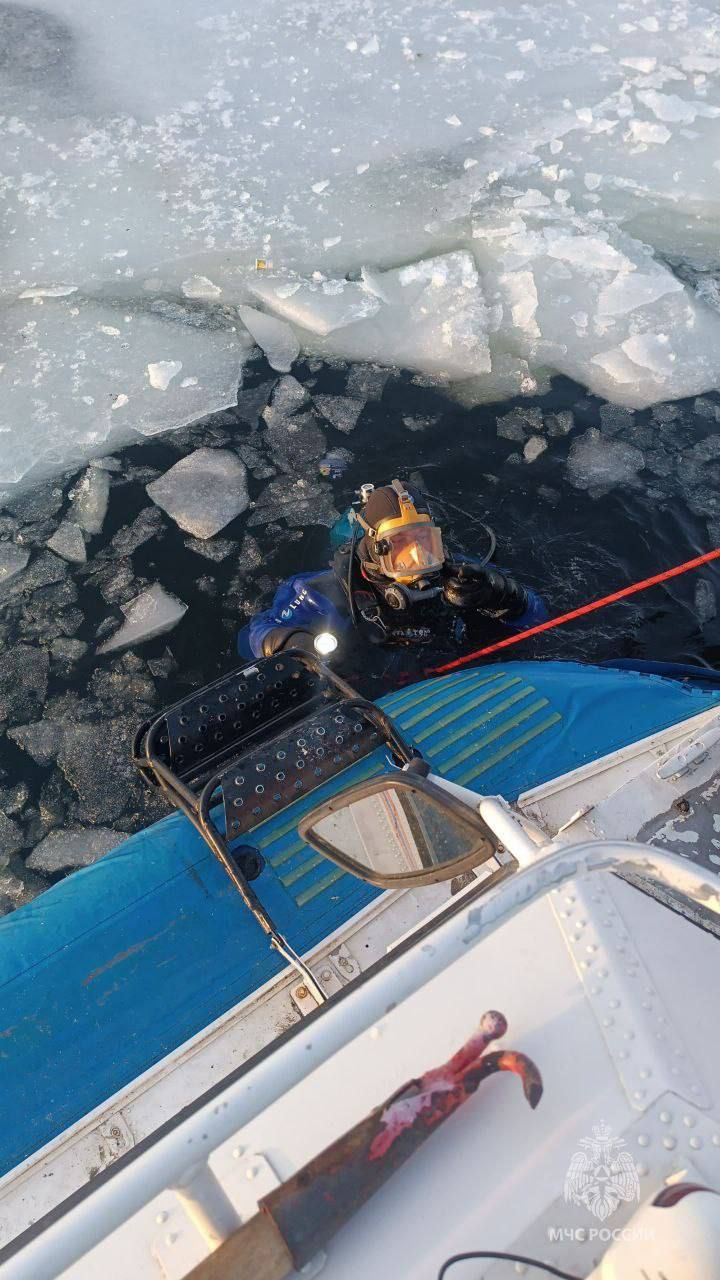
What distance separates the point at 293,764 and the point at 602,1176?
180 centimetres

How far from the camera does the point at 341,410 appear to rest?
550 cm

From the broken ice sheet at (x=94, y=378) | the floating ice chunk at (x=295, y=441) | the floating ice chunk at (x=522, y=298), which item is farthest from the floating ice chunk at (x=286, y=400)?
the floating ice chunk at (x=522, y=298)

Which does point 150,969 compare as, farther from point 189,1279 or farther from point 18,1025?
point 189,1279

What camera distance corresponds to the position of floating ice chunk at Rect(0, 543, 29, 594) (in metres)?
4.72

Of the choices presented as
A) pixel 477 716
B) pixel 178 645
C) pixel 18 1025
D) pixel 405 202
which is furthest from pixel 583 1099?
pixel 405 202

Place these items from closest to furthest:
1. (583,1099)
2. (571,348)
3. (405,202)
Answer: (583,1099)
(571,348)
(405,202)

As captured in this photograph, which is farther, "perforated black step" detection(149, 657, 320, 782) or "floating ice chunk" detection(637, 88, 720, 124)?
"floating ice chunk" detection(637, 88, 720, 124)

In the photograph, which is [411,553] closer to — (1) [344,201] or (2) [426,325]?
(2) [426,325]

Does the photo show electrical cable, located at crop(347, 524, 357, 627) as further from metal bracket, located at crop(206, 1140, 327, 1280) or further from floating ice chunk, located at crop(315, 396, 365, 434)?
metal bracket, located at crop(206, 1140, 327, 1280)

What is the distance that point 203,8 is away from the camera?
7762 mm

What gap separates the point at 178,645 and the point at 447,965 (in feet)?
10.7

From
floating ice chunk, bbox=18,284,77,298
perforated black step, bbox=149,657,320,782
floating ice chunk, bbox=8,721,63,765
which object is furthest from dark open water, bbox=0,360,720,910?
floating ice chunk, bbox=18,284,77,298

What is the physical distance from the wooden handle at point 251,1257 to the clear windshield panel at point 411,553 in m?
2.99

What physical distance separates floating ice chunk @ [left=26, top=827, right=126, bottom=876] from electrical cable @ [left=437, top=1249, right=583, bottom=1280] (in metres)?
2.83
